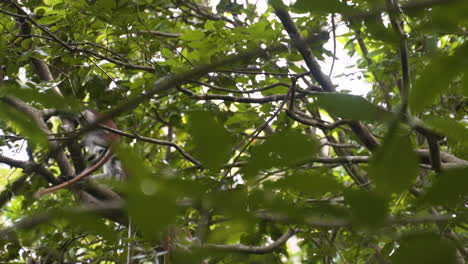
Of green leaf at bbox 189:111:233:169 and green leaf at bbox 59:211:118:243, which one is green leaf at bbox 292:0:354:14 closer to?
green leaf at bbox 189:111:233:169

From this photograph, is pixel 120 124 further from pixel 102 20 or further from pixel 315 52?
pixel 315 52

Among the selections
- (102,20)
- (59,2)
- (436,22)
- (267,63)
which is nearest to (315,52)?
(267,63)

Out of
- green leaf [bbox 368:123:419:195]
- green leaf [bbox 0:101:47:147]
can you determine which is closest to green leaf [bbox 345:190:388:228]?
green leaf [bbox 368:123:419:195]

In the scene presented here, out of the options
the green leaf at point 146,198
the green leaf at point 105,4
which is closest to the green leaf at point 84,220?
the green leaf at point 146,198

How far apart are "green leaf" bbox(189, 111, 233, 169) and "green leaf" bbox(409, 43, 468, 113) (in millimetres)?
142

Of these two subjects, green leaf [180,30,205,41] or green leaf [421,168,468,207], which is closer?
green leaf [421,168,468,207]

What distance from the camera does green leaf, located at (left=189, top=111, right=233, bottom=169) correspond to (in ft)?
1.08

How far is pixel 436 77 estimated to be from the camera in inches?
11.4

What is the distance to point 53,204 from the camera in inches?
79.8

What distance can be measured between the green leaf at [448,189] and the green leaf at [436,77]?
7 cm

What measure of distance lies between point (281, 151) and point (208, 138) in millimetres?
77

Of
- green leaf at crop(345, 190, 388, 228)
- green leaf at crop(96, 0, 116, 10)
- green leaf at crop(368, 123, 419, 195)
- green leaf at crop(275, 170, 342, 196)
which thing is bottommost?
green leaf at crop(345, 190, 388, 228)

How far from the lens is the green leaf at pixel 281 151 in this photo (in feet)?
1.22

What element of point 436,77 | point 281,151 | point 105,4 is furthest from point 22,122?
point 105,4
